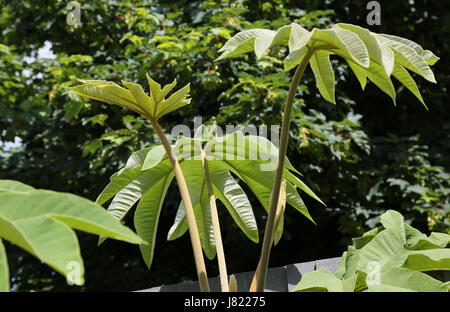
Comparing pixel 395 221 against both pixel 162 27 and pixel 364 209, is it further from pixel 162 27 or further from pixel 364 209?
pixel 162 27

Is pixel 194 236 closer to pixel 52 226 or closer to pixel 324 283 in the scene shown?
pixel 324 283

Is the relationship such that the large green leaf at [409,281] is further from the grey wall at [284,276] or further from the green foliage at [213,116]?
the green foliage at [213,116]

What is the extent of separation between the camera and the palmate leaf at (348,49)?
2.03ft

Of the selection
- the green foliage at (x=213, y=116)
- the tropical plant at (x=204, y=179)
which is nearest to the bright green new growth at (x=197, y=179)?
the tropical plant at (x=204, y=179)

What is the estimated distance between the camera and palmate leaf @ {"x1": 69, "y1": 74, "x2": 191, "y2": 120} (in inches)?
32.1

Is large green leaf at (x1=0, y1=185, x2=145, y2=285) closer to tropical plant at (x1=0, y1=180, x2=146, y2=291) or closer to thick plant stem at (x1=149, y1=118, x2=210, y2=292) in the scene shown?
tropical plant at (x1=0, y1=180, x2=146, y2=291)

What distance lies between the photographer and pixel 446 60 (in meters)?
4.60

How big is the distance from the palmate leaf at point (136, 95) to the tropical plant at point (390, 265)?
1.29 ft

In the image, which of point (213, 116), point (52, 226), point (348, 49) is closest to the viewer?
point (52, 226)

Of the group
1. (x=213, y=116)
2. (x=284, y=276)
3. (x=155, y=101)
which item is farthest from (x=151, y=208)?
(x=213, y=116)

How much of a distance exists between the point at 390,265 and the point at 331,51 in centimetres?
39

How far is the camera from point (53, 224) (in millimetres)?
449

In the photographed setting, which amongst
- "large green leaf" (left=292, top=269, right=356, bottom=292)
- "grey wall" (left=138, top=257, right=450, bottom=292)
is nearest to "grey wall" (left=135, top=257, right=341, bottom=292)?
"grey wall" (left=138, top=257, right=450, bottom=292)

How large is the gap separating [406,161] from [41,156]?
3.37 m
